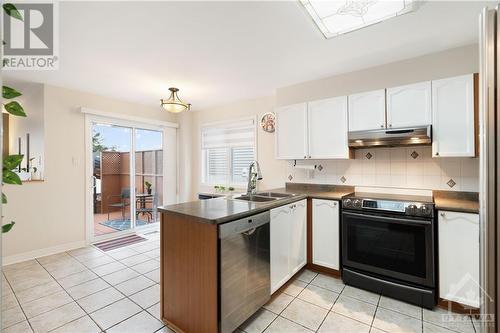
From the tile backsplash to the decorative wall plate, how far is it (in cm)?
→ 87

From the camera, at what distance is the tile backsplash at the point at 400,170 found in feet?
8.18

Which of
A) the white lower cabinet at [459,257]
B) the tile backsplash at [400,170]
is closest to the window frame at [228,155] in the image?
the tile backsplash at [400,170]

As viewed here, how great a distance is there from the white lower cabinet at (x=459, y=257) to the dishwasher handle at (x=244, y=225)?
5.04 feet

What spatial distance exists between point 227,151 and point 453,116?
333 centimetres

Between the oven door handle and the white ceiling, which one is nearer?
the white ceiling

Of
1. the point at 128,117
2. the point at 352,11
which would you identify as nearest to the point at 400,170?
the point at 352,11

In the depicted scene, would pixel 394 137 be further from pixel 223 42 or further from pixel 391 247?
pixel 223 42

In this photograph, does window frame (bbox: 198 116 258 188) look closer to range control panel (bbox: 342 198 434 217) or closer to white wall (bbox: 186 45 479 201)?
white wall (bbox: 186 45 479 201)

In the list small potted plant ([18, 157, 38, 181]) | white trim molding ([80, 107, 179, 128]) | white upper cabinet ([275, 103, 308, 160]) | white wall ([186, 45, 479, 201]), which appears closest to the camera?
white wall ([186, 45, 479, 201])

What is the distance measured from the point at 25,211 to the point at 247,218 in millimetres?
3290

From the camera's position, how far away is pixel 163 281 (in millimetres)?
1955

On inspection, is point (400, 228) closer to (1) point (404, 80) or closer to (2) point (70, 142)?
(1) point (404, 80)

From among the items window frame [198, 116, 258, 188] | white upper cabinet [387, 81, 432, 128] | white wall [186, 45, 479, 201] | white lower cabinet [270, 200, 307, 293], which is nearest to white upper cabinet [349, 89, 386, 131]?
white upper cabinet [387, 81, 432, 128]

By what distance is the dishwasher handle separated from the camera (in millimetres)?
1678
